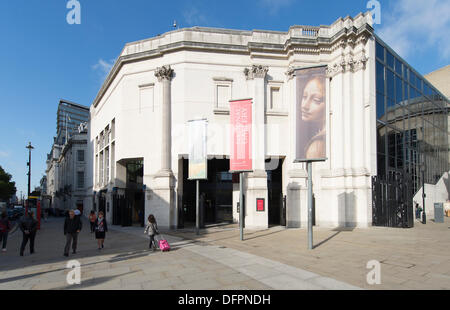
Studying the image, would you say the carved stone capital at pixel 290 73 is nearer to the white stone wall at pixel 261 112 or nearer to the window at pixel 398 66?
the white stone wall at pixel 261 112

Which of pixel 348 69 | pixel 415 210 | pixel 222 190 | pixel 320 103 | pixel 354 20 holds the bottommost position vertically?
pixel 415 210

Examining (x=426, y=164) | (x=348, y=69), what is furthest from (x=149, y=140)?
(x=426, y=164)

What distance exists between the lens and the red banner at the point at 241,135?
15.8m

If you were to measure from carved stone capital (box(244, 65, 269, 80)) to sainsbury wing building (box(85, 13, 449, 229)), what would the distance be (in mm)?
76

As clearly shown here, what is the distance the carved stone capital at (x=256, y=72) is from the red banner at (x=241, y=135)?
6.24 metres

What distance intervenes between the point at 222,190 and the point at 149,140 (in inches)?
324

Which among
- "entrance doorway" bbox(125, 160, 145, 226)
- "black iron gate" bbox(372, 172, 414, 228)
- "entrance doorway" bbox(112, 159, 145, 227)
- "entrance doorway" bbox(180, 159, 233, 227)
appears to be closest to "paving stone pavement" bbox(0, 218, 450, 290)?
"black iron gate" bbox(372, 172, 414, 228)

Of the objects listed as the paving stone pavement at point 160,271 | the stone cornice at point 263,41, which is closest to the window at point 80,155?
the stone cornice at point 263,41

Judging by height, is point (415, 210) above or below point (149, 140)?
below

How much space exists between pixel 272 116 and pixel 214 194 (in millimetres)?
9233

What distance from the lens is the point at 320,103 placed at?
498 inches

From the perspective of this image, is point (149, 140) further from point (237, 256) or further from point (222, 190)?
point (237, 256)

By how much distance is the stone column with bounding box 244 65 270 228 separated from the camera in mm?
20375

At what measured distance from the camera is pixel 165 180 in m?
20.9
